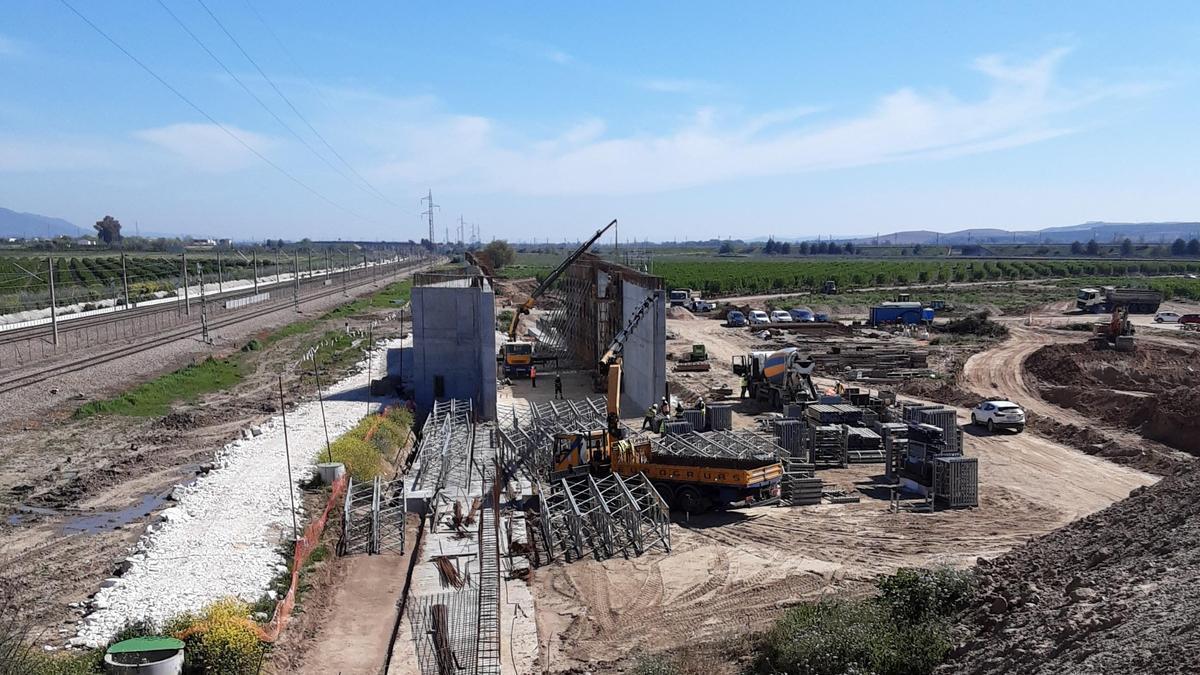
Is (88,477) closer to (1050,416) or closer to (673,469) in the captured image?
(673,469)

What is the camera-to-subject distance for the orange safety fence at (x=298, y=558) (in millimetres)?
13368

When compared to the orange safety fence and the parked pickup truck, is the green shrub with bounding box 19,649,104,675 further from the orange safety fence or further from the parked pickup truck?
the parked pickup truck

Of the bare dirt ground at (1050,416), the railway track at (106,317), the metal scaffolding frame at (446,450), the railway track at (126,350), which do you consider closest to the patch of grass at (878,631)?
the metal scaffolding frame at (446,450)

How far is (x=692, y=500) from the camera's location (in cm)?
2061

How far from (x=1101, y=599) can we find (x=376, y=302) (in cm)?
7678

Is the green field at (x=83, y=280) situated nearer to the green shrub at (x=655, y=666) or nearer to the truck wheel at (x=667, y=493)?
the truck wheel at (x=667, y=493)

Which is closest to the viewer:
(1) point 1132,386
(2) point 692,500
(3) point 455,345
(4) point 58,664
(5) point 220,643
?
(4) point 58,664

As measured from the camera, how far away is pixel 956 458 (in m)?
20.9

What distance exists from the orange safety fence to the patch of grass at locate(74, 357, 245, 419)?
1442 cm

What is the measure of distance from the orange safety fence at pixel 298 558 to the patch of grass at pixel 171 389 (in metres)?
14.4

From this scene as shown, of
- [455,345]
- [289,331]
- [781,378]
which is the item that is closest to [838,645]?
[781,378]

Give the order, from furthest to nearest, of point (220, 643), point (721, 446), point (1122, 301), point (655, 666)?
1. point (1122, 301)
2. point (721, 446)
3. point (220, 643)
4. point (655, 666)

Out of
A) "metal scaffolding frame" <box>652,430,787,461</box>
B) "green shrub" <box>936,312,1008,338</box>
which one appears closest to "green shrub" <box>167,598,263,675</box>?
"metal scaffolding frame" <box>652,430,787,461</box>

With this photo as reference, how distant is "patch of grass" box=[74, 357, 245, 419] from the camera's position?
31.1 meters
